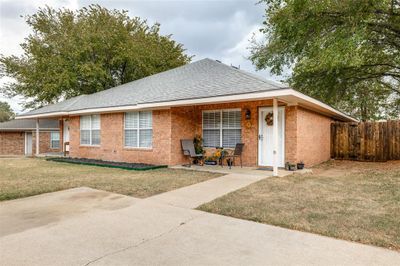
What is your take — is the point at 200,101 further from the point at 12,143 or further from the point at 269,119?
the point at 12,143

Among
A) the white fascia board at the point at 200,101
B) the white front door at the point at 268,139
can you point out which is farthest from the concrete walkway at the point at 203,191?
the white fascia board at the point at 200,101

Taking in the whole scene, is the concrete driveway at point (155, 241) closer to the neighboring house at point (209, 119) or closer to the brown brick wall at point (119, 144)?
the neighboring house at point (209, 119)

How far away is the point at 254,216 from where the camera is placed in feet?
14.3

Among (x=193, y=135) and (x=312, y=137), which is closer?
(x=312, y=137)

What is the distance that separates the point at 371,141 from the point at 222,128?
8.35 m

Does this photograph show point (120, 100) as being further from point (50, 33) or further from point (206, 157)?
point (50, 33)

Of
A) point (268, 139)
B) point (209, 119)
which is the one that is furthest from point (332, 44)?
point (209, 119)

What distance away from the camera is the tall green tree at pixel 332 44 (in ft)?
32.9

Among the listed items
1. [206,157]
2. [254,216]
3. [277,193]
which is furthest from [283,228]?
[206,157]

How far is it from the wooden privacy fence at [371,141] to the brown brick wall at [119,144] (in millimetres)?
9956

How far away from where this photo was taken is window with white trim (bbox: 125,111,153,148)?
11.3 m

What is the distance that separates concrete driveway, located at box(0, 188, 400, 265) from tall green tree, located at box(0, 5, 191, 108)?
2088cm

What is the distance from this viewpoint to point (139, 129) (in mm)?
11602

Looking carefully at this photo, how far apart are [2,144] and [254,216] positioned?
2500 centimetres
